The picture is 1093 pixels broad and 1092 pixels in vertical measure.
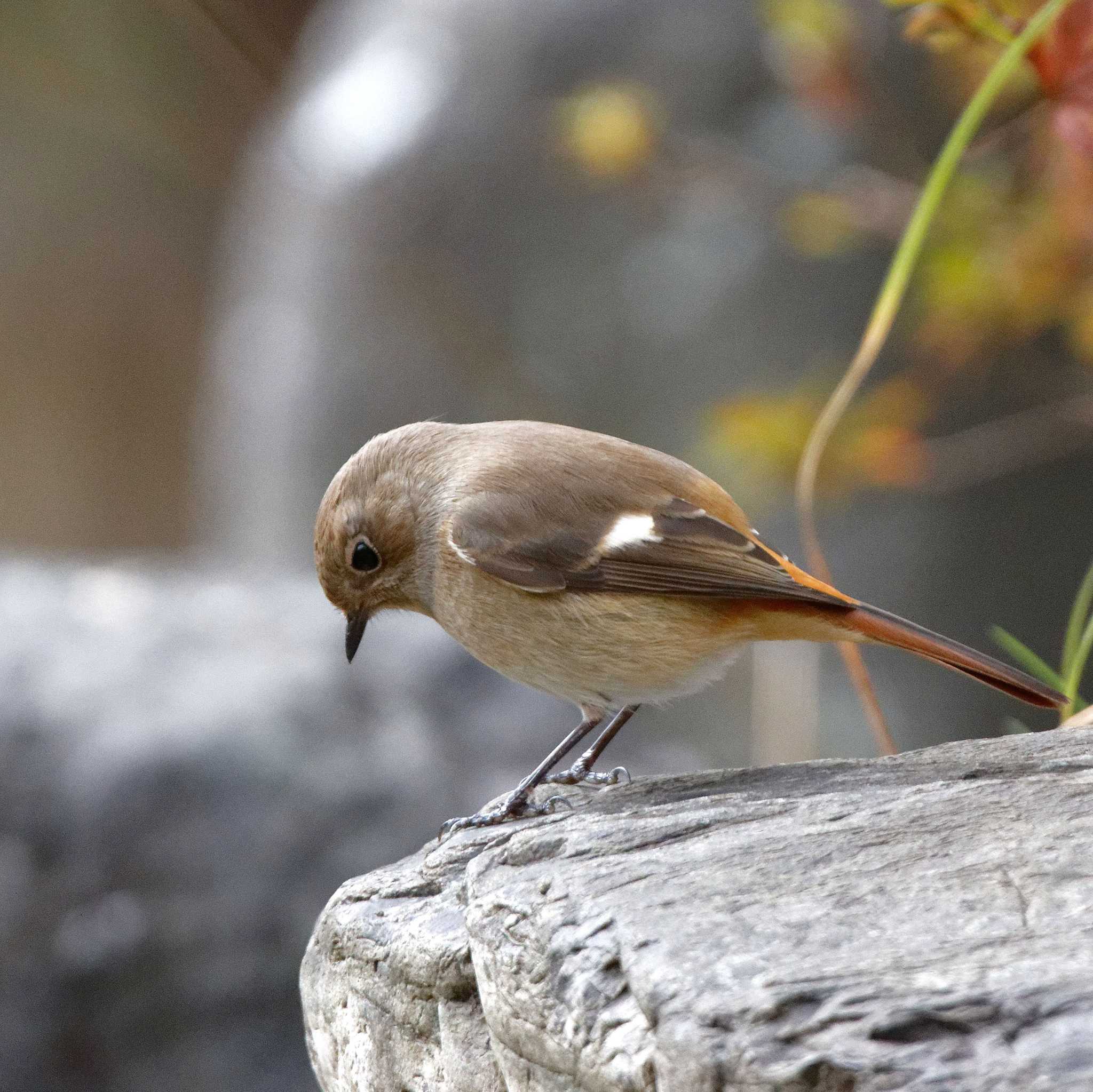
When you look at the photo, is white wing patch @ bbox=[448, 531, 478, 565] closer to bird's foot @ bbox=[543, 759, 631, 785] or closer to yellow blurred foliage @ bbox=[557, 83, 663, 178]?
bird's foot @ bbox=[543, 759, 631, 785]

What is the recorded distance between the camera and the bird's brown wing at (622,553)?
3.00 meters

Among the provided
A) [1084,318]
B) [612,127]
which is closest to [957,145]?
[1084,318]

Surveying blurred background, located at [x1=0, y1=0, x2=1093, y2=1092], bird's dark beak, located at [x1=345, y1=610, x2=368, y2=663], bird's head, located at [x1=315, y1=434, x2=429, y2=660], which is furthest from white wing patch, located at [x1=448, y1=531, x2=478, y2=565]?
blurred background, located at [x1=0, y1=0, x2=1093, y2=1092]

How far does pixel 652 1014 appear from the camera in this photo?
174 cm

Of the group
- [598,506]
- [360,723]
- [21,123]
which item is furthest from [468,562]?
[21,123]

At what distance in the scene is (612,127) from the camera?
18.2 feet

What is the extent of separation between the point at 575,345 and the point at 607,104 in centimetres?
113

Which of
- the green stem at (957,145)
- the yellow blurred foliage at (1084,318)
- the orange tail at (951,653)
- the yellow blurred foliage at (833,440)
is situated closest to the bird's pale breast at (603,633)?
the orange tail at (951,653)

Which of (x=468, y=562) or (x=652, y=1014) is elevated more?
(x=468, y=562)

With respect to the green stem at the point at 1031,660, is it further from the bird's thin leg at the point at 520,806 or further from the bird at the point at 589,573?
the bird's thin leg at the point at 520,806

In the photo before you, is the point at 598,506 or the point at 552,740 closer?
the point at 598,506

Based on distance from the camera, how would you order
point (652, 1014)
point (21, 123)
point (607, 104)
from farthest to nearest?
1. point (21, 123)
2. point (607, 104)
3. point (652, 1014)

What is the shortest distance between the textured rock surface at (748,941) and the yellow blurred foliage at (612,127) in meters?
3.28

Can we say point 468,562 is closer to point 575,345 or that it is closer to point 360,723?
point 360,723
